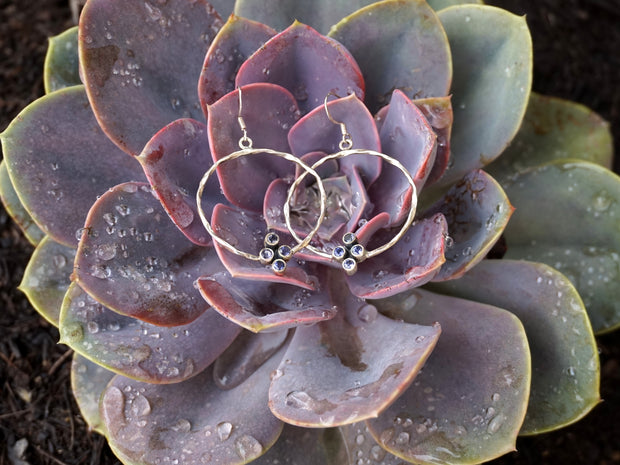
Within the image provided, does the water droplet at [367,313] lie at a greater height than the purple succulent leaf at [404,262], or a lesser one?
lesser

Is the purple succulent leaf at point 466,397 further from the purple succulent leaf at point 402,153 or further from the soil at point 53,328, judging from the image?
the soil at point 53,328

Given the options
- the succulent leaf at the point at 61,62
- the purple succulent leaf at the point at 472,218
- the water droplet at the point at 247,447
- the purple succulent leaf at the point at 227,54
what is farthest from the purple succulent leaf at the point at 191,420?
the succulent leaf at the point at 61,62

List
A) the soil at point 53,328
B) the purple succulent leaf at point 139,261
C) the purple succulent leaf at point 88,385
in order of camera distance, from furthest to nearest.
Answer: the soil at point 53,328 < the purple succulent leaf at point 88,385 < the purple succulent leaf at point 139,261

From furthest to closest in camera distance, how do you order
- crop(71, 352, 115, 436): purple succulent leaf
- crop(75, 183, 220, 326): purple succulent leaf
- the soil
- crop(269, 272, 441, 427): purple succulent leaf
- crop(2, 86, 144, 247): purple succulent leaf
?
the soil → crop(71, 352, 115, 436): purple succulent leaf → crop(2, 86, 144, 247): purple succulent leaf → crop(75, 183, 220, 326): purple succulent leaf → crop(269, 272, 441, 427): purple succulent leaf

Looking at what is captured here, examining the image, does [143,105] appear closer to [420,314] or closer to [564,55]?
[420,314]

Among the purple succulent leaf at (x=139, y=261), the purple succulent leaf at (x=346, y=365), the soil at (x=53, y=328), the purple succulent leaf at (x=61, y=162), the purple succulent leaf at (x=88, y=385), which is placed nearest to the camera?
the purple succulent leaf at (x=346, y=365)

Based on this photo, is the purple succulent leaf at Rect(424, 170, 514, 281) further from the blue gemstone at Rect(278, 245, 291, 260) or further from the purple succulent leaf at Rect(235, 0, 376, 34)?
the purple succulent leaf at Rect(235, 0, 376, 34)

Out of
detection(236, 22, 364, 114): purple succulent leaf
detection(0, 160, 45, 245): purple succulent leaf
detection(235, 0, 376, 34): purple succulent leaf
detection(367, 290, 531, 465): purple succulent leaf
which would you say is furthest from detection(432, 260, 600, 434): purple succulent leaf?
detection(0, 160, 45, 245): purple succulent leaf
